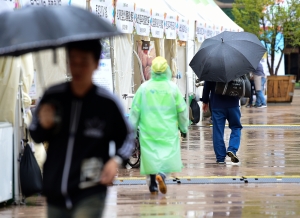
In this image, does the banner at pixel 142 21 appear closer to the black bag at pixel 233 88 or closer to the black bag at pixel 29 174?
the black bag at pixel 233 88

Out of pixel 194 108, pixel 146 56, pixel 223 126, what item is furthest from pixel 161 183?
pixel 194 108

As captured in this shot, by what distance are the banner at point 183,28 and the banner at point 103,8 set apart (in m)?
5.64

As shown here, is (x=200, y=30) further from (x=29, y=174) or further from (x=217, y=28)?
(x=29, y=174)

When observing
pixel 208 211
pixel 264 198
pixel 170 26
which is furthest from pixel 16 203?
pixel 170 26

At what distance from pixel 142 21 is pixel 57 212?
38.4ft

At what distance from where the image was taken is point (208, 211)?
29.4 feet

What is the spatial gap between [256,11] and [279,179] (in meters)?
28.2

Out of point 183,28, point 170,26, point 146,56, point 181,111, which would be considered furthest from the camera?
point 183,28

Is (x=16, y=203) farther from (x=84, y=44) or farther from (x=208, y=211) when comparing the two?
(x=84, y=44)

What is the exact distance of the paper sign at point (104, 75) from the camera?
13.4 meters

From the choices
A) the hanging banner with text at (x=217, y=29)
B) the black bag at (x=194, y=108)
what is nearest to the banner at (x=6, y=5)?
the black bag at (x=194, y=108)

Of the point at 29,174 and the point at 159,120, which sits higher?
the point at 159,120

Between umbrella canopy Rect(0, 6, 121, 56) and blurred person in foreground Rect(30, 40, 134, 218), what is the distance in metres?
0.08

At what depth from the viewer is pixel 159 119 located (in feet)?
33.2
